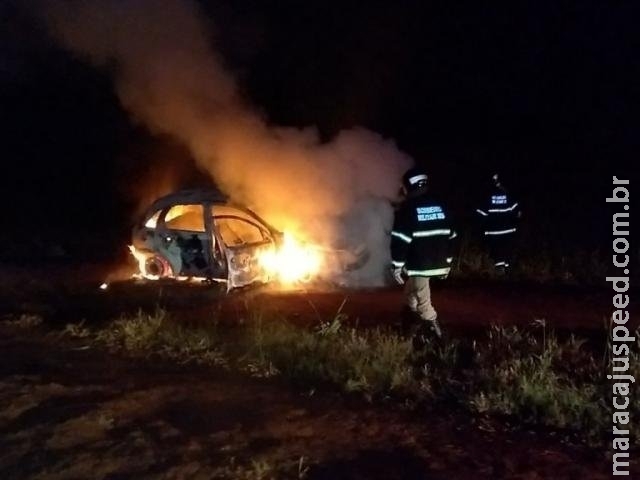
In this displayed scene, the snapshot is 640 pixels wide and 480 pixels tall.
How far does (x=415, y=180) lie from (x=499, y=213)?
17.1 ft

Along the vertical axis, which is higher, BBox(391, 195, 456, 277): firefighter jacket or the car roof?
the car roof

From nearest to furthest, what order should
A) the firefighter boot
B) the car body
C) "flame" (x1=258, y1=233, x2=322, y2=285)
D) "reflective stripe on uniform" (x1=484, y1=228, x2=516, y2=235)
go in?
the firefighter boot < the car body < "flame" (x1=258, y1=233, x2=322, y2=285) < "reflective stripe on uniform" (x1=484, y1=228, x2=516, y2=235)

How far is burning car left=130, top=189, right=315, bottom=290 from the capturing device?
40.6 feet

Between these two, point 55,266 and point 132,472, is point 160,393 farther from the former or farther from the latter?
point 55,266

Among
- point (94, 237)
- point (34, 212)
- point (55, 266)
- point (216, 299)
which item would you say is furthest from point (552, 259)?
point (34, 212)

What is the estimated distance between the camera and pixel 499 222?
14.2 m

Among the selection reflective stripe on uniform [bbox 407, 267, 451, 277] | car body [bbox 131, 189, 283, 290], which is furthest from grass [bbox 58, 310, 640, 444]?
car body [bbox 131, 189, 283, 290]

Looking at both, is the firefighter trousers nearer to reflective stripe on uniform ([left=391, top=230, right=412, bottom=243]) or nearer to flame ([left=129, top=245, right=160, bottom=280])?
reflective stripe on uniform ([left=391, top=230, right=412, bottom=243])

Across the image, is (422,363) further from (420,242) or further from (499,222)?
(499,222)

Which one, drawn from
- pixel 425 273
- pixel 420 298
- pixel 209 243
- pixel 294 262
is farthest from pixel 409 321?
pixel 209 243

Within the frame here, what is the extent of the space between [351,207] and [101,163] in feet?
63.8

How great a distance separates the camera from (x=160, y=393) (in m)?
A: 7.59

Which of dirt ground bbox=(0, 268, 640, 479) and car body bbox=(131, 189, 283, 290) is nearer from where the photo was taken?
dirt ground bbox=(0, 268, 640, 479)

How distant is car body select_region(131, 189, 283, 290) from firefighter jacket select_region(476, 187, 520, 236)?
134 inches
